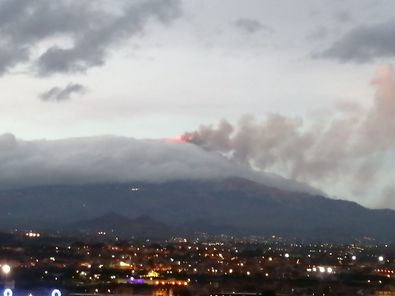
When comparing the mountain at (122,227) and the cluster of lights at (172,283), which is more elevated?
the mountain at (122,227)

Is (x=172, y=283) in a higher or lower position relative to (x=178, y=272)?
lower

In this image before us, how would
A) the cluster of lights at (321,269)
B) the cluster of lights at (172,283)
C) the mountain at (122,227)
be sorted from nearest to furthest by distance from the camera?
the cluster of lights at (172,283)
the cluster of lights at (321,269)
the mountain at (122,227)

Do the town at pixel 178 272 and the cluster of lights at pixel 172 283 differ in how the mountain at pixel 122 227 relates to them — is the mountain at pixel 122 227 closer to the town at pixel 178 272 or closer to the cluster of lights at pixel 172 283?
the town at pixel 178 272

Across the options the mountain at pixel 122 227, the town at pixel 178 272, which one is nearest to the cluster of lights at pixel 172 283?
the town at pixel 178 272

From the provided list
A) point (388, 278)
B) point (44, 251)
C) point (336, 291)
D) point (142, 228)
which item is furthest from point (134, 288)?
point (142, 228)

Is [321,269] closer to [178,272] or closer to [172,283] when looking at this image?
[178,272]

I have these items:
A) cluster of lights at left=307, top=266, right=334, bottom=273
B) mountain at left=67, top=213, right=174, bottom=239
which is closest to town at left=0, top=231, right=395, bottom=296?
cluster of lights at left=307, top=266, right=334, bottom=273

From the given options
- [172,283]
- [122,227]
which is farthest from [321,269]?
[122,227]

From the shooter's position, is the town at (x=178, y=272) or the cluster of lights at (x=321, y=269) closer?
the town at (x=178, y=272)

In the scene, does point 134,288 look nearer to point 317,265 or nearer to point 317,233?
point 317,265

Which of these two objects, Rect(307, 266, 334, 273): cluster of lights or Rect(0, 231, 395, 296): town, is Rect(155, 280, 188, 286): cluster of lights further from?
Rect(307, 266, 334, 273): cluster of lights

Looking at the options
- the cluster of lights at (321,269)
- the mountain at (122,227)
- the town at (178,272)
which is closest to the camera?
the town at (178,272)

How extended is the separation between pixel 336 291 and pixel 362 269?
19.0 metres

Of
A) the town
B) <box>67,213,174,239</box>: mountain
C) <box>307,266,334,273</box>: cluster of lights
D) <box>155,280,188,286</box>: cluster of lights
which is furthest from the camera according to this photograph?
<box>67,213,174,239</box>: mountain
